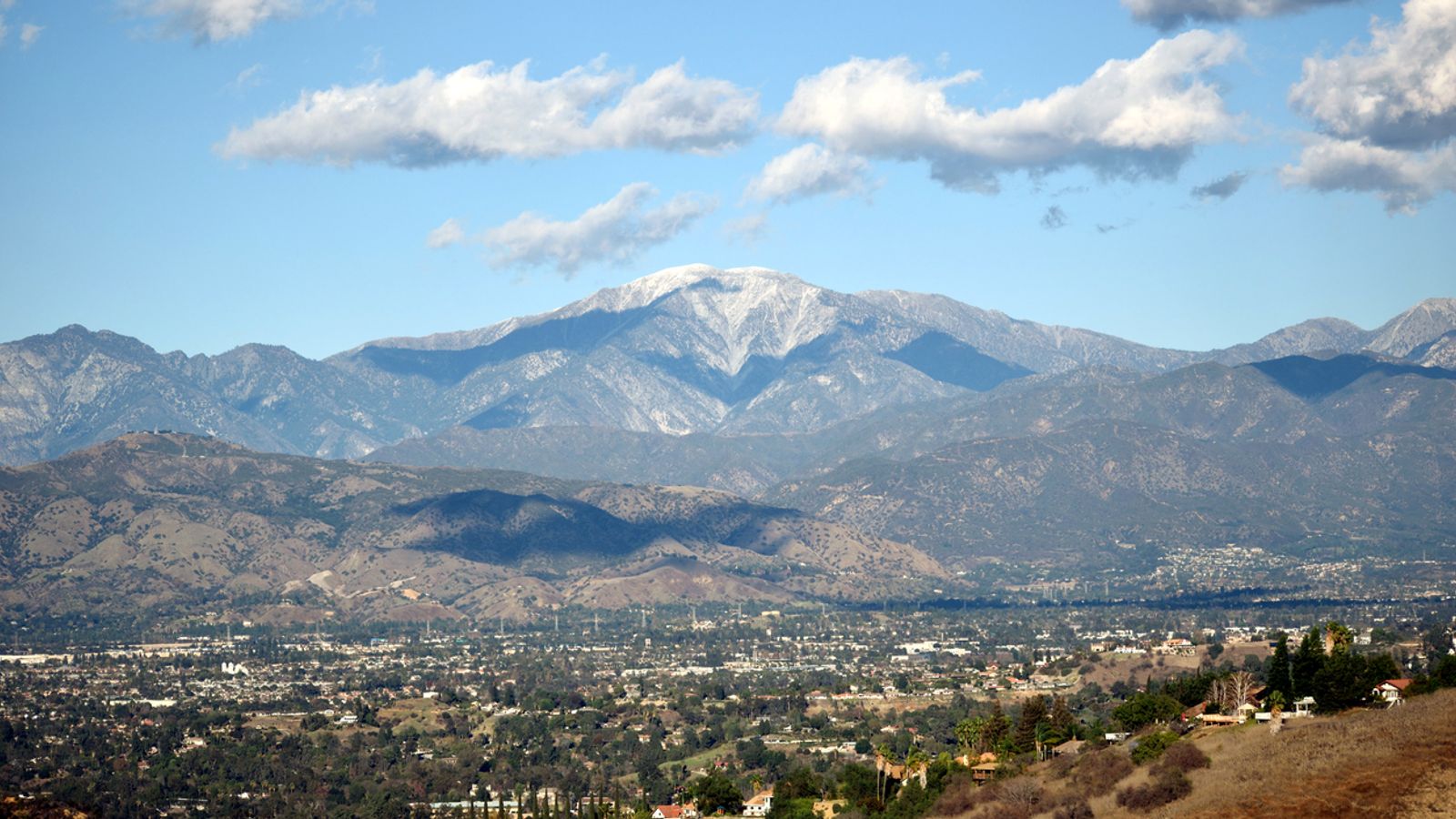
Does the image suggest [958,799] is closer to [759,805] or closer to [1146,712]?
[759,805]

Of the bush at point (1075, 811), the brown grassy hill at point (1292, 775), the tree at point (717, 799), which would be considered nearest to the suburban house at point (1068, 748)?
the brown grassy hill at point (1292, 775)

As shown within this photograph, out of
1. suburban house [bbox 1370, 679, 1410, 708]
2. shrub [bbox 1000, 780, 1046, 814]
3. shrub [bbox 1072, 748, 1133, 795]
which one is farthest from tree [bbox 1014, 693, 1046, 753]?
suburban house [bbox 1370, 679, 1410, 708]

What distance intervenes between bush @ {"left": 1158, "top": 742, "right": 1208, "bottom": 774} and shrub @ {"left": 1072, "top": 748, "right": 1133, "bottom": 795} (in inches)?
101

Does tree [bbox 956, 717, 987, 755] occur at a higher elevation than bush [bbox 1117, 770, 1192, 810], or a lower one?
lower

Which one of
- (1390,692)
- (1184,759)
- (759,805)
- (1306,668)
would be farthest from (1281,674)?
(759,805)

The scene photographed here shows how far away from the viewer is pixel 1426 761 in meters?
94.1

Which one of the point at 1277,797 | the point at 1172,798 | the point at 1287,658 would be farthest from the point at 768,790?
the point at 1277,797

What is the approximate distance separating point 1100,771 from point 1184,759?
625 cm

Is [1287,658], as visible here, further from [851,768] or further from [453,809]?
[453,809]

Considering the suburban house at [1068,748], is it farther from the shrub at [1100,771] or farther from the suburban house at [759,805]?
the suburban house at [759,805]

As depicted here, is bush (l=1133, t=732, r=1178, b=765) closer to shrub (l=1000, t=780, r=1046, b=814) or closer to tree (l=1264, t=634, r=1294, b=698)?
shrub (l=1000, t=780, r=1046, b=814)

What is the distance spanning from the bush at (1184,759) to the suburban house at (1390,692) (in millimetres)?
14982

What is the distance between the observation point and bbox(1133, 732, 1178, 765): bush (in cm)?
11606

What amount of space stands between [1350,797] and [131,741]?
13509 centimetres
